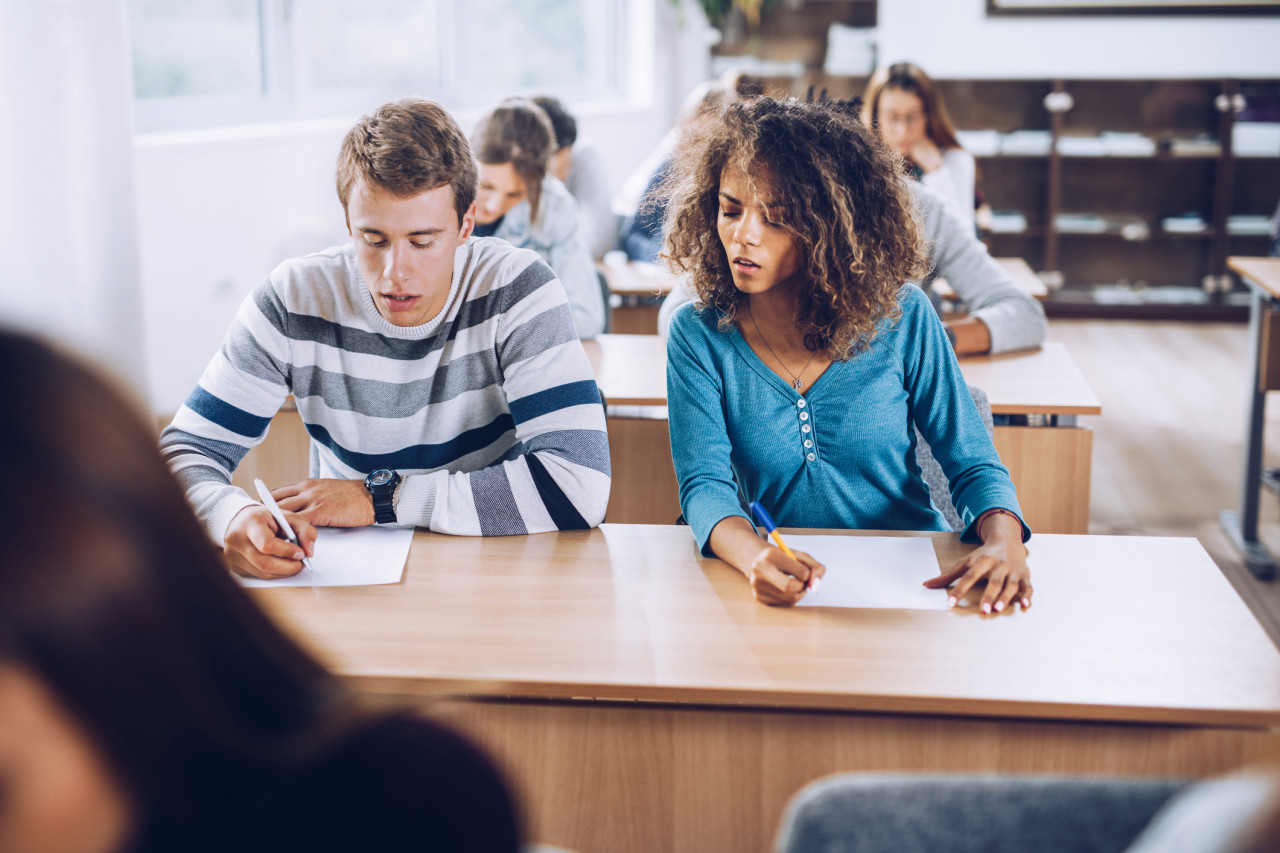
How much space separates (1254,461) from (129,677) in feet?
10.5

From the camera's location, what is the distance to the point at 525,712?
1231 millimetres

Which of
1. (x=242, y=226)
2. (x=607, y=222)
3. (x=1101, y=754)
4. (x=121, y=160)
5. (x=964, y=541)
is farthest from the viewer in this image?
(x=607, y=222)

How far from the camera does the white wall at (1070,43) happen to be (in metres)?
5.80

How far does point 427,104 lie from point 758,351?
1.87ft

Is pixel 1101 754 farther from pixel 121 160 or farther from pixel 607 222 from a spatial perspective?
pixel 607 222

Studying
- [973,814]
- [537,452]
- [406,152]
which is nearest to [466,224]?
[406,152]

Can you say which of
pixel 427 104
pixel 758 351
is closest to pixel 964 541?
pixel 758 351

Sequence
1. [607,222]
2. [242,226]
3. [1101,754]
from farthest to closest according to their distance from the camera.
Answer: [607,222], [242,226], [1101,754]

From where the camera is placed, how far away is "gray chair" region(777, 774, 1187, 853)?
754mm

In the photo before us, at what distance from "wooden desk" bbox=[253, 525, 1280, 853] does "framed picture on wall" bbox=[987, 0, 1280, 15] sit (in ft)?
17.3

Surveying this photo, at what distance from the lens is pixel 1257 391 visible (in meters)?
3.02

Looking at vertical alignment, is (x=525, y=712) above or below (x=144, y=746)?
below

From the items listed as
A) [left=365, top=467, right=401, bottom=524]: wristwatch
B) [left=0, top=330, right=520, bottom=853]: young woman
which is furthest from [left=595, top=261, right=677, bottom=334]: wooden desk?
[left=0, top=330, right=520, bottom=853]: young woman

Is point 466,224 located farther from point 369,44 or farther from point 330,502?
point 369,44
